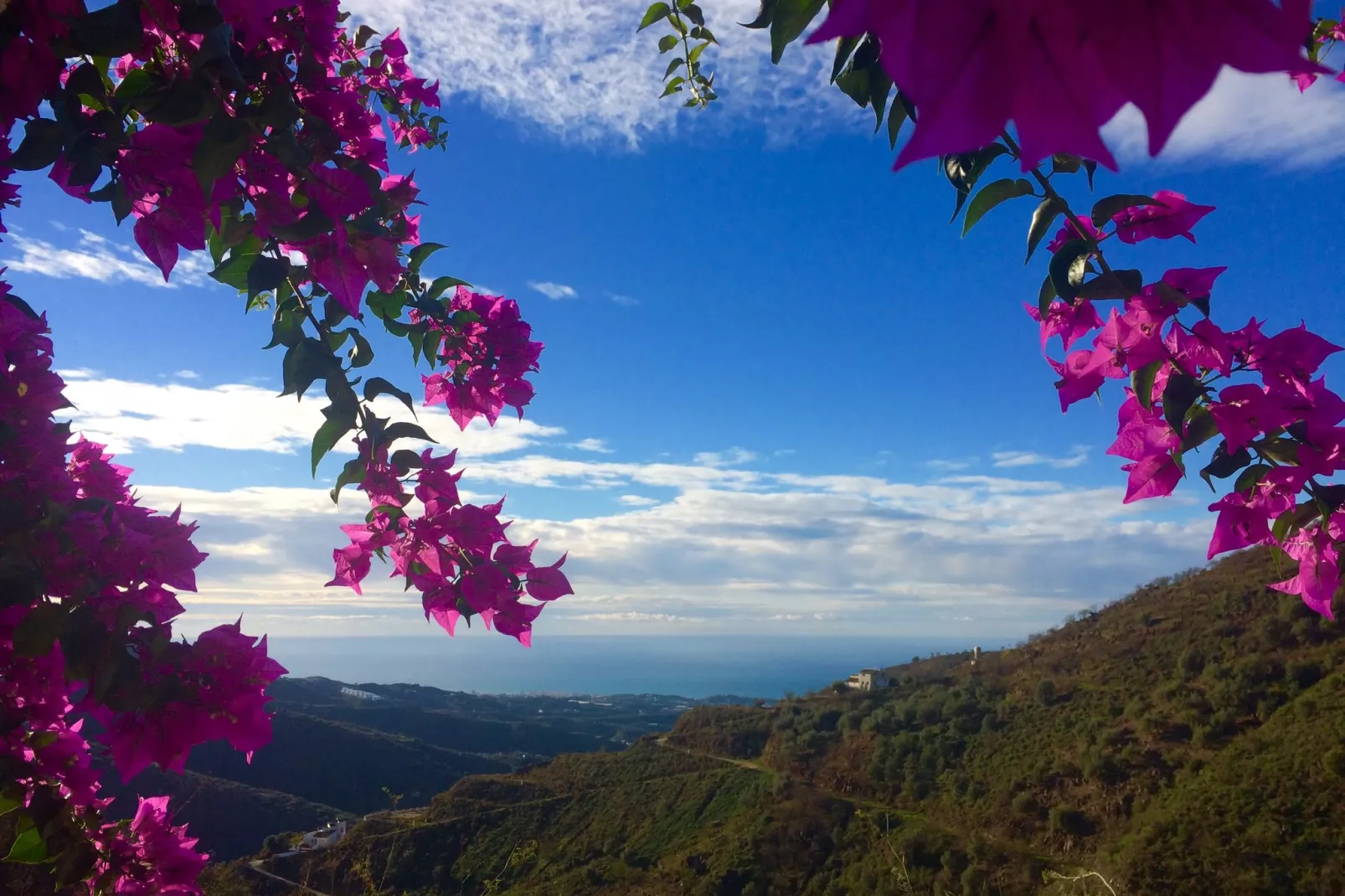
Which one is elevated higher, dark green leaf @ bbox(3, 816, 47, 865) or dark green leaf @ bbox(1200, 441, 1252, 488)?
dark green leaf @ bbox(1200, 441, 1252, 488)

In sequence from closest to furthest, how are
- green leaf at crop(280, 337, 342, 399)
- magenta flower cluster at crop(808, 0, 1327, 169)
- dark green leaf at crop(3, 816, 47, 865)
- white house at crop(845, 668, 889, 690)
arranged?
magenta flower cluster at crop(808, 0, 1327, 169) < dark green leaf at crop(3, 816, 47, 865) < green leaf at crop(280, 337, 342, 399) < white house at crop(845, 668, 889, 690)

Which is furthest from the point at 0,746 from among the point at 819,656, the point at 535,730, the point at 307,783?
the point at 819,656

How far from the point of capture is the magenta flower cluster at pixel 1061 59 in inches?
10.0

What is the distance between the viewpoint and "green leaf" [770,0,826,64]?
679 millimetres

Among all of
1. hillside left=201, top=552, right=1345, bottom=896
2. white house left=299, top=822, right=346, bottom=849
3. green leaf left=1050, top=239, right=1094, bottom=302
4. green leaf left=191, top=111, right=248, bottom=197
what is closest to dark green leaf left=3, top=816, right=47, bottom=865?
green leaf left=191, top=111, right=248, bottom=197

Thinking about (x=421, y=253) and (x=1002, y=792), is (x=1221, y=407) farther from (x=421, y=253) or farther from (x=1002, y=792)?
(x=1002, y=792)

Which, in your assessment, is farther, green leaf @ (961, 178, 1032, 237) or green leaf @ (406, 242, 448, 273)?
green leaf @ (406, 242, 448, 273)

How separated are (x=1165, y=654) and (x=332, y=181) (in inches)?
848

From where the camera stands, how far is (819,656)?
Answer: 16212 centimetres

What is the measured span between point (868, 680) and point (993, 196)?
28414 millimetres

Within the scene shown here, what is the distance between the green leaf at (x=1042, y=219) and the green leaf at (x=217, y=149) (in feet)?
2.80

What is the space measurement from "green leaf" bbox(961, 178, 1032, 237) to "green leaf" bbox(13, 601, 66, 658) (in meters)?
1.19

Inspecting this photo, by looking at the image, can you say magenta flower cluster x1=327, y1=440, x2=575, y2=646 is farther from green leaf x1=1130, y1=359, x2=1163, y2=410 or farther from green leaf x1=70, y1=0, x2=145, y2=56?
green leaf x1=1130, y1=359, x2=1163, y2=410

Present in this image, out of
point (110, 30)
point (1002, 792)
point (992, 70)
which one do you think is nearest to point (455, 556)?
point (110, 30)
